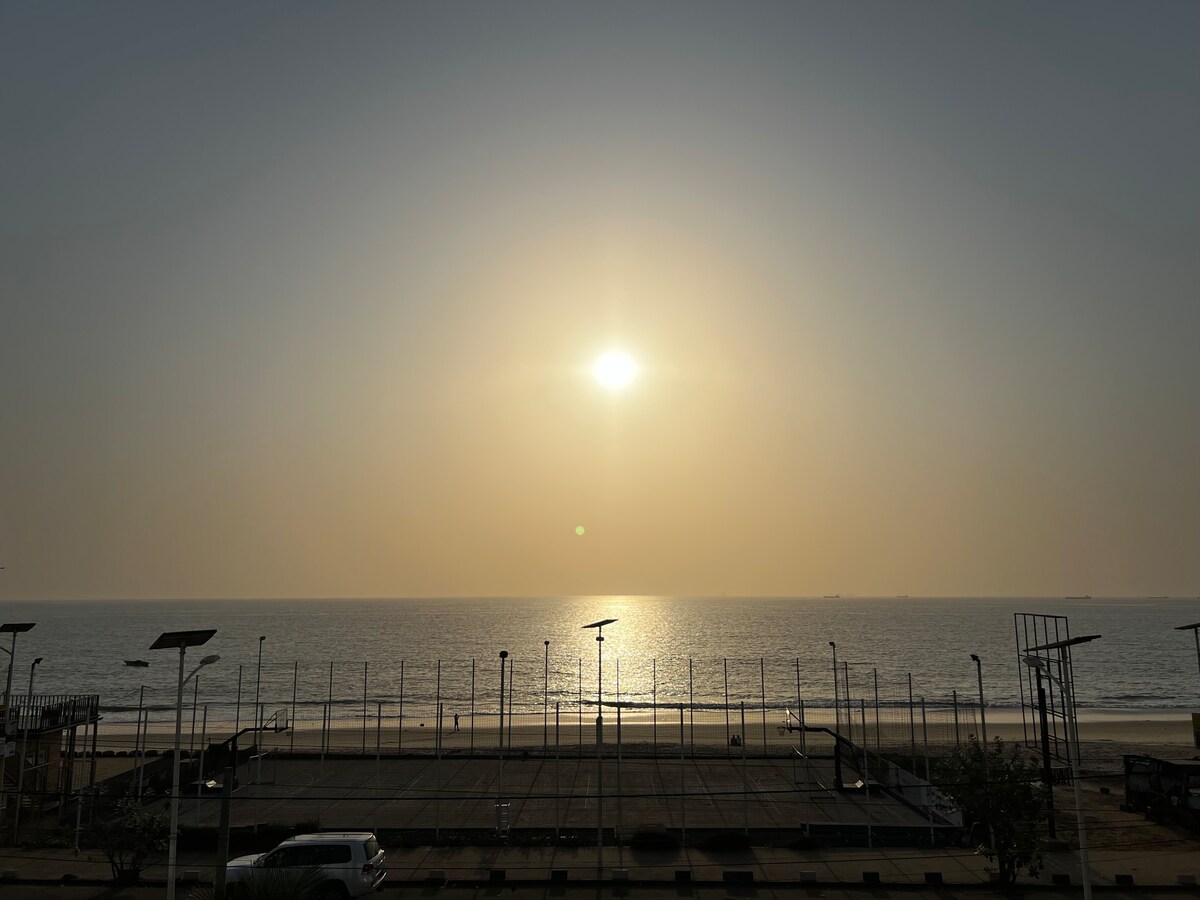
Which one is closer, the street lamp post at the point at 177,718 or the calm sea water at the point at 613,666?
the street lamp post at the point at 177,718

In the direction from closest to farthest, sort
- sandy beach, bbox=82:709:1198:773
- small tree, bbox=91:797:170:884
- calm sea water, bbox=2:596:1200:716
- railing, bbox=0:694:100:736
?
1. small tree, bbox=91:797:170:884
2. railing, bbox=0:694:100:736
3. sandy beach, bbox=82:709:1198:773
4. calm sea water, bbox=2:596:1200:716

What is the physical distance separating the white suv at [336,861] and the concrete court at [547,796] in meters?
3.24

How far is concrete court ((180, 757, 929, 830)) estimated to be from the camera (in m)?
29.8

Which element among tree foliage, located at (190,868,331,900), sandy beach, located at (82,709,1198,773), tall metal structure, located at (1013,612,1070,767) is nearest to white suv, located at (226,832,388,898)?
tree foliage, located at (190,868,331,900)

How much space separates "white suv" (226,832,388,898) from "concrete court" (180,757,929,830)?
10.6ft

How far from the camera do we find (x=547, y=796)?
83.7 ft

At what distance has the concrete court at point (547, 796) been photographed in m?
29.8

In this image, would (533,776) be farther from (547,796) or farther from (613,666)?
(613,666)

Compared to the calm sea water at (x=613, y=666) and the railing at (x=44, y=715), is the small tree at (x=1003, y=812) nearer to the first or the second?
the railing at (x=44, y=715)

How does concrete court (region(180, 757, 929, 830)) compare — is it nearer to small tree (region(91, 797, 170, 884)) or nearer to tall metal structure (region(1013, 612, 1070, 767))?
small tree (region(91, 797, 170, 884))

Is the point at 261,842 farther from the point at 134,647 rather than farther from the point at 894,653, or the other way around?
the point at 134,647

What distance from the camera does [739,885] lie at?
23359mm

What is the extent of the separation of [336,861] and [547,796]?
6.16 meters

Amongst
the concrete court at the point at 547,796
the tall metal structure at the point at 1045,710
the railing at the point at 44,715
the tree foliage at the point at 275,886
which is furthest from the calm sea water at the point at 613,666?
the tree foliage at the point at 275,886
